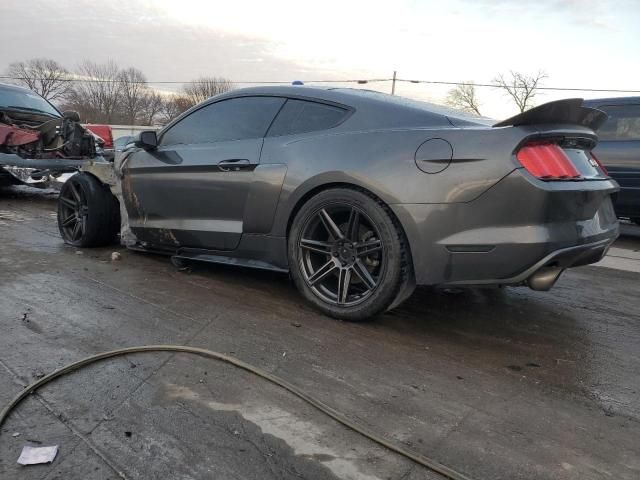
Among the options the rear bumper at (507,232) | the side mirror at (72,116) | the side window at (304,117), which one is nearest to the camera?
the rear bumper at (507,232)

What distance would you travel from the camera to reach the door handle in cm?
373

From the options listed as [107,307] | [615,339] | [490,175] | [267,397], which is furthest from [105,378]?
[615,339]

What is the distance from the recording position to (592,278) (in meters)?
4.95

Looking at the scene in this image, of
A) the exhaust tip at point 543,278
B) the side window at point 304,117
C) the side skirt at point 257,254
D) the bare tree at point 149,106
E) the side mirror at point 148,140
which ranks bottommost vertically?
the bare tree at point 149,106

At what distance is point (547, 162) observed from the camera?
9.31 ft

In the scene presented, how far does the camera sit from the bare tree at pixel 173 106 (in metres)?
59.8

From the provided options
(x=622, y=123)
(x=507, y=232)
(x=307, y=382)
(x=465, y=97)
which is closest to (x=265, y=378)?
(x=307, y=382)

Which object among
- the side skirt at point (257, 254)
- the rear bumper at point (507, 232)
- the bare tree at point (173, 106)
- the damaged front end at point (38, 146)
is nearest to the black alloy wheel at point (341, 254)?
the side skirt at point (257, 254)

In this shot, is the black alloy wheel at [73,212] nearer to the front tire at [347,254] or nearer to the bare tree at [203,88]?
the front tire at [347,254]

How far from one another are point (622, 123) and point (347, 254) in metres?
5.73

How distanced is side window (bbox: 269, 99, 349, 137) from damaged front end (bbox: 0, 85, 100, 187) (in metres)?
5.87

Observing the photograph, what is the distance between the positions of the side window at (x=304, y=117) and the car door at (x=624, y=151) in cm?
508

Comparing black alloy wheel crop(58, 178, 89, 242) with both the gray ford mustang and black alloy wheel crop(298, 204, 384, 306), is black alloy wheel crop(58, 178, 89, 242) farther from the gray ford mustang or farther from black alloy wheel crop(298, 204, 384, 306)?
black alloy wheel crop(298, 204, 384, 306)

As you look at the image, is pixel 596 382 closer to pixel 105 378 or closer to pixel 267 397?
pixel 267 397
